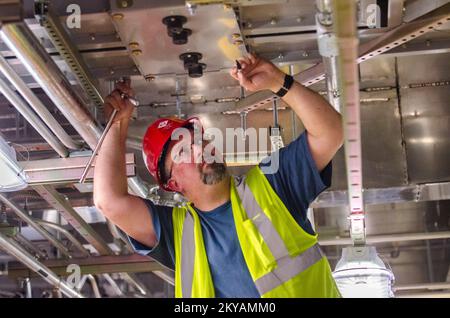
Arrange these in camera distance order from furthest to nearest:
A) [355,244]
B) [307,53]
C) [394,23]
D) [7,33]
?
[355,244] → [307,53] → [394,23] → [7,33]

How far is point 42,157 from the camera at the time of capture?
3.78 metres

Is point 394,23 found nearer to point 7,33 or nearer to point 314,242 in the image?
point 314,242

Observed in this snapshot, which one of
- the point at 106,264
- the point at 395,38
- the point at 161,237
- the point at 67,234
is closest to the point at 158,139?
the point at 161,237

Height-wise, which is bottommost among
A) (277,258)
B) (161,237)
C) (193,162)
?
(277,258)

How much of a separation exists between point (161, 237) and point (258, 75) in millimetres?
649

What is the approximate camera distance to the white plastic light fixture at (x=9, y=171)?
10.6 feet

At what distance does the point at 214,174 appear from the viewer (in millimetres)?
2857

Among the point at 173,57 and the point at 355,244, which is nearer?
the point at 173,57

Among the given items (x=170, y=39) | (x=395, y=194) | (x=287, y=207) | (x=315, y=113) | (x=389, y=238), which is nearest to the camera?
(x=315, y=113)

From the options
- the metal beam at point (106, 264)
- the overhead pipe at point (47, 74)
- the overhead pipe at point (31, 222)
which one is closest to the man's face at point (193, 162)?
the overhead pipe at point (47, 74)

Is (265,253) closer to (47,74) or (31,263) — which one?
(47,74)

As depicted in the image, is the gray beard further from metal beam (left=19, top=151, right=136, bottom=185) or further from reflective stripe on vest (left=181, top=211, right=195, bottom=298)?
metal beam (left=19, top=151, right=136, bottom=185)

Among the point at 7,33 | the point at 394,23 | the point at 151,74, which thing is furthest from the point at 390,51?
the point at 7,33

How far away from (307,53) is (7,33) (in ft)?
3.93
